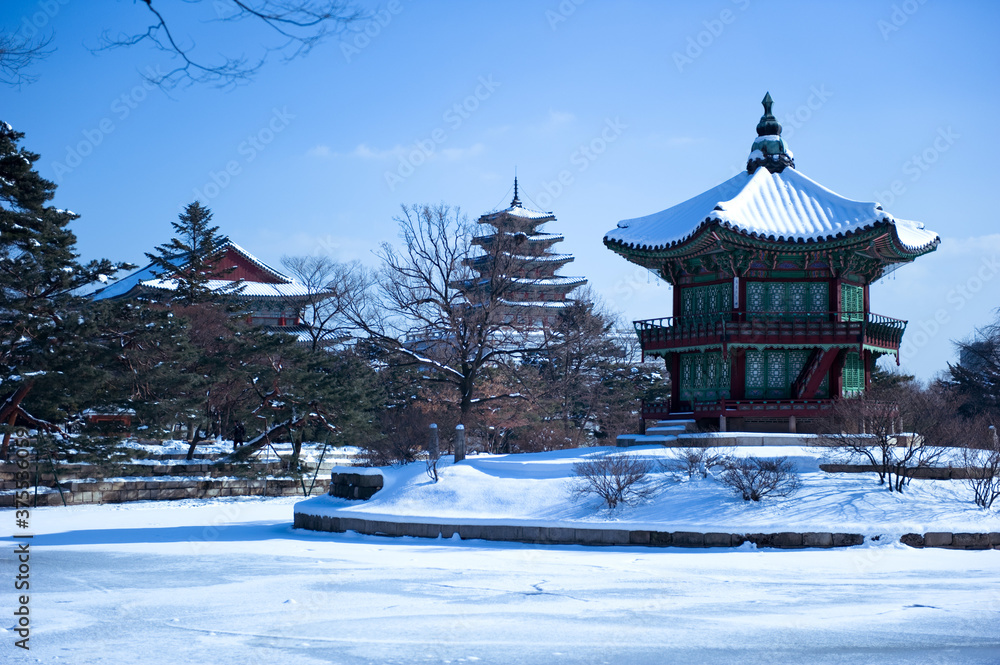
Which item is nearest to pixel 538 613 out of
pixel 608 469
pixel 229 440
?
pixel 608 469

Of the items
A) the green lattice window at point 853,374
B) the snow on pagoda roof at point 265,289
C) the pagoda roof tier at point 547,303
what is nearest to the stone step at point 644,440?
the green lattice window at point 853,374

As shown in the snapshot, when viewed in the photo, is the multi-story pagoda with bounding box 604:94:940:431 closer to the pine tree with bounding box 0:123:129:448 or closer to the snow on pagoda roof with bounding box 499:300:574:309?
the pine tree with bounding box 0:123:129:448

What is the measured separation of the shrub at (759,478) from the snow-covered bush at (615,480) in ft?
5.12

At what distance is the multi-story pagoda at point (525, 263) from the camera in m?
34.0

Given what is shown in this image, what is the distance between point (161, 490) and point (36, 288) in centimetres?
768

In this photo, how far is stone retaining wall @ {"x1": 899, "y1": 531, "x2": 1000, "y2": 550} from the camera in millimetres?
15922

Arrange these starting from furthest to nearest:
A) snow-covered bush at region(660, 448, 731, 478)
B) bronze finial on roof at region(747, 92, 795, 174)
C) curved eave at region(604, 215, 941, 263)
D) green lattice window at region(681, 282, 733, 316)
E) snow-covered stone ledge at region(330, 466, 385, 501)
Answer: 1. bronze finial on roof at region(747, 92, 795, 174)
2. green lattice window at region(681, 282, 733, 316)
3. curved eave at region(604, 215, 941, 263)
4. snow-covered stone ledge at region(330, 466, 385, 501)
5. snow-covered bush at region(660, 448, 731, 478)

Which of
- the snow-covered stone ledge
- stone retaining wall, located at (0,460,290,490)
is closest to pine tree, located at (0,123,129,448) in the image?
stone retaining wall, located at (0,460,290,490)

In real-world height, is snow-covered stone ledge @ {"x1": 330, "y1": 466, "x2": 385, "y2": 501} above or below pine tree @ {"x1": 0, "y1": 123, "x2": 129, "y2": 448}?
below

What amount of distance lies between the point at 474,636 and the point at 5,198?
19779 millimetres

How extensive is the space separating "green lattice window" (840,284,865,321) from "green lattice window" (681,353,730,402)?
3.25 m

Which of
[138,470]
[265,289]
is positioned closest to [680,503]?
[138,470]

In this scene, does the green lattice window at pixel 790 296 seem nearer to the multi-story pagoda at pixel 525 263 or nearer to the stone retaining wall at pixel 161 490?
the multi-story pagoda at pixel 525 263

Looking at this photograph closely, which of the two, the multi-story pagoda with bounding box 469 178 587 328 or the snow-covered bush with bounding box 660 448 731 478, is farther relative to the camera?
the multi-story pagoda with bounding box 469 178 587 328
